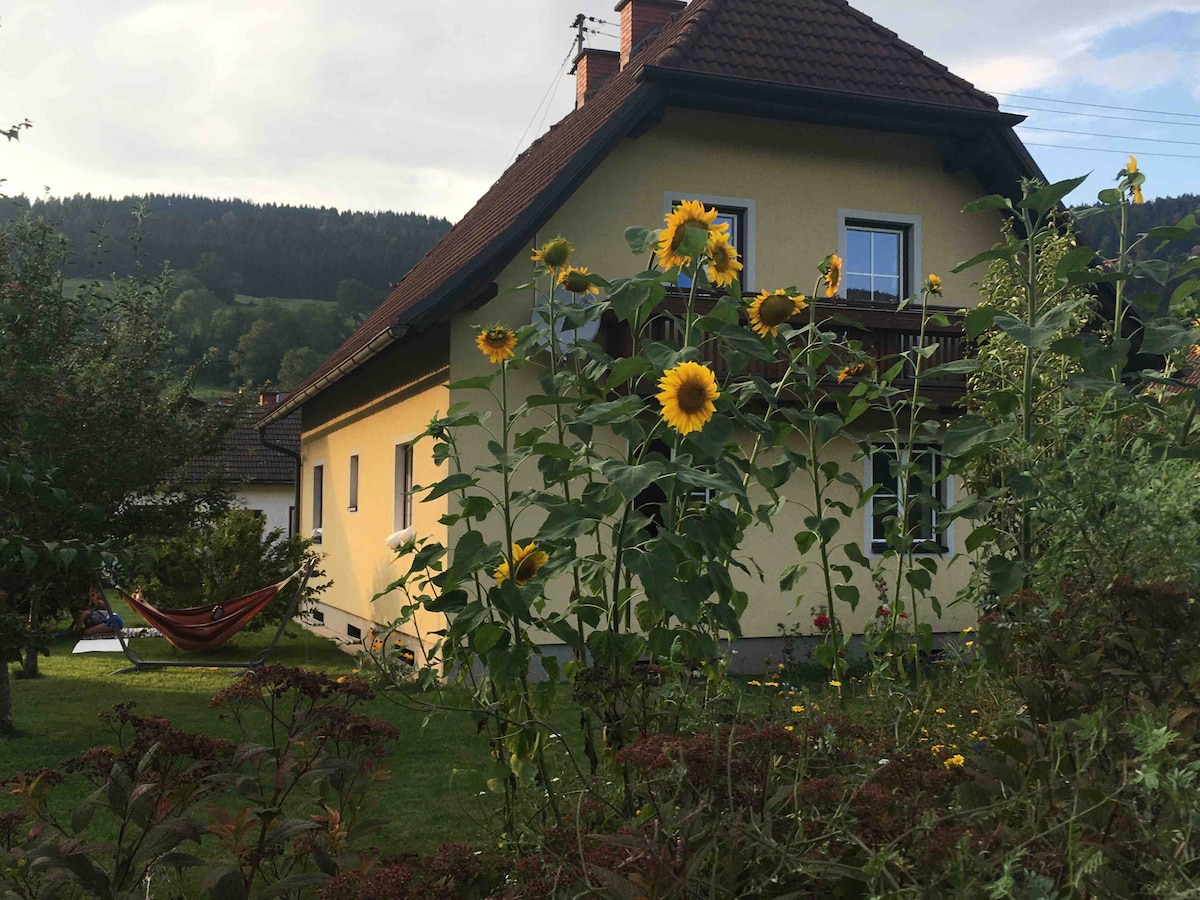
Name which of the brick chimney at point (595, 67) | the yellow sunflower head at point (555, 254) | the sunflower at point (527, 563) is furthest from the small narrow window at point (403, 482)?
the sunflower at point (527, 563)

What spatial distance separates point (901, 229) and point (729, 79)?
256 cm

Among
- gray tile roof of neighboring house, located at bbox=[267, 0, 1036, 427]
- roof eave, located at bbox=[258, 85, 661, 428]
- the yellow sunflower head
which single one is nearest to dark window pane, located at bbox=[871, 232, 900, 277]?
gray tile roof of neighboring house, located at bbox=[267, 0, 1036, 427]

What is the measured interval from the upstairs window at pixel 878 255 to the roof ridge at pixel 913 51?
1385 mm

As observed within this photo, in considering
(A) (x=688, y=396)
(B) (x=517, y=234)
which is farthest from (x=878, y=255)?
(A) (x=688, y=396)

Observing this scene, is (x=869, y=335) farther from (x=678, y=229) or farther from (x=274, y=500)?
(x=274, y=500)

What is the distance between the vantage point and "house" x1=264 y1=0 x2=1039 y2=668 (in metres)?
9.58

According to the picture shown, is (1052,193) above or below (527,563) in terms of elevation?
above

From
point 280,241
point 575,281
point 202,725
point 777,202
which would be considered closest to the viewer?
point 575,281

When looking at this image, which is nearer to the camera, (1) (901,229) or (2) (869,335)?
(2) (869,335)

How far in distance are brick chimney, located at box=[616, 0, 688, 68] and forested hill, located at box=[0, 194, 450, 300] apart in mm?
46718

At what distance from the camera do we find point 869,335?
1012 cm

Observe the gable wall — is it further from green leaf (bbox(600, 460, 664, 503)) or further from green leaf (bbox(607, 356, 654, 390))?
green leaf (bbox(600, 460, 664, 503))

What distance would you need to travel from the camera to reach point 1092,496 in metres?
2.41

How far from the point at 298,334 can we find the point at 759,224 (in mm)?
47790
